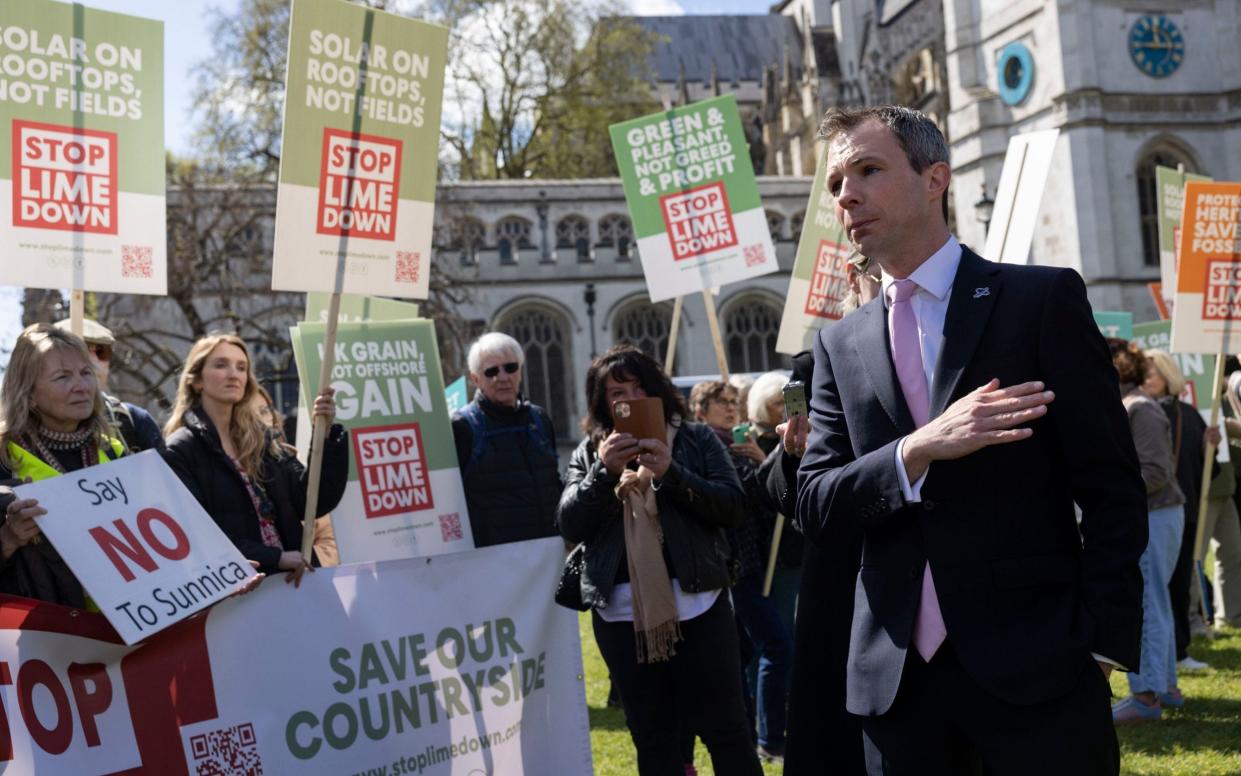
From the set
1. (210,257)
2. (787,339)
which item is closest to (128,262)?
(787,339)

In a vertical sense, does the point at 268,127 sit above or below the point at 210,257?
above

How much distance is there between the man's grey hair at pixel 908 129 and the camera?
281 centimetres

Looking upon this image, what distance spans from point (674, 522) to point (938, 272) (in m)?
2.05

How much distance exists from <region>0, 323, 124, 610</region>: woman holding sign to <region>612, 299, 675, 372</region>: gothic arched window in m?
33.4

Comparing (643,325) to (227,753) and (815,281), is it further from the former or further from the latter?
(227,753)

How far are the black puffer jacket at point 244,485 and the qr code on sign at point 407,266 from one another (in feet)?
2.36

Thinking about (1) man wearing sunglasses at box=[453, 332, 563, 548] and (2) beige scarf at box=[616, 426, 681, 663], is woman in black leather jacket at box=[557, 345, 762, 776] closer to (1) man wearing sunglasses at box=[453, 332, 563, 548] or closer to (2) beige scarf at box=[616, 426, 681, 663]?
(2) beige scarf at box=[616, 426, 681, 663]

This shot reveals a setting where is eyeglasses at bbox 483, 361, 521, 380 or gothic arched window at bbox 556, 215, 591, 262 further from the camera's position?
gothic arched window at bbox 556, 215, 591, 262

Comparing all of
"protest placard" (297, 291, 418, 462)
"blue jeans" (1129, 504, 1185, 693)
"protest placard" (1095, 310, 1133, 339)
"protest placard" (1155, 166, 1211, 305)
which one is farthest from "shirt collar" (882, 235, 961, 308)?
"protest placard" (1095, 310, 1133, 339)

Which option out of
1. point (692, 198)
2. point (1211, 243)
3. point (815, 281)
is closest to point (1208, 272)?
Answer: point (1211, 243)

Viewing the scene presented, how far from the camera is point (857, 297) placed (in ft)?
12.1

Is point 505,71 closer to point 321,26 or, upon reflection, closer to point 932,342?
point 321,26

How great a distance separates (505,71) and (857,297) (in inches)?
1480

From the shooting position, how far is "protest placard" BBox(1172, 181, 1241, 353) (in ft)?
27.6
